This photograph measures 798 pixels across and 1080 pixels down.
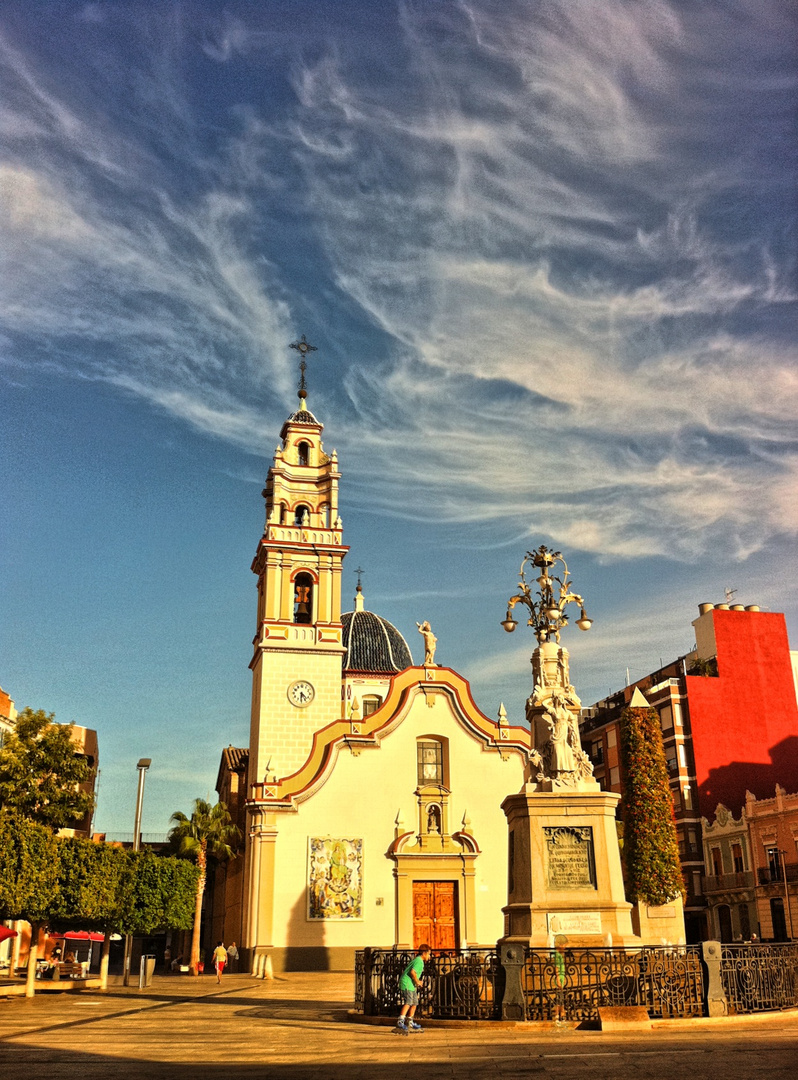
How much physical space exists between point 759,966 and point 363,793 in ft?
87.1

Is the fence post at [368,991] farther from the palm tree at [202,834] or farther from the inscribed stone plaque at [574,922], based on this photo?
the palm tree at [202,834]

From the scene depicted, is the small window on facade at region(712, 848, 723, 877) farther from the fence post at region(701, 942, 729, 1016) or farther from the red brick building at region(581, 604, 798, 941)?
the fence post at region(701, 942, 729, 1016)

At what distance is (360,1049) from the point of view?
12.5 meters

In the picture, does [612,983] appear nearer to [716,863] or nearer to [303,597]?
[303,597]

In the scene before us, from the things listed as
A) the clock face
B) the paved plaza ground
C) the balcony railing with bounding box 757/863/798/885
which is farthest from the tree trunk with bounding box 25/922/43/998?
the balcony railing with bounding box 757/863/798/885

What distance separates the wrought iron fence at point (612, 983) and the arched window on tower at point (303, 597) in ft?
106

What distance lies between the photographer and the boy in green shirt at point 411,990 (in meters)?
14.1

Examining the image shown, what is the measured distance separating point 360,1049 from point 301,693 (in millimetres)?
31544

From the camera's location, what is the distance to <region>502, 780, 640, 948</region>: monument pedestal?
15164 millimetres

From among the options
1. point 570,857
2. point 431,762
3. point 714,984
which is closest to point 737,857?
point 431,762

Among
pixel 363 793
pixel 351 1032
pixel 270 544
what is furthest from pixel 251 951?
pixel 351 1032

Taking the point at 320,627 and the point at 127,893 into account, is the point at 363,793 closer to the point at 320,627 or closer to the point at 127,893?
the point at 320,627

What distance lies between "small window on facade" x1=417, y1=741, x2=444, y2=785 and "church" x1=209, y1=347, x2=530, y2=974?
0.20 ft

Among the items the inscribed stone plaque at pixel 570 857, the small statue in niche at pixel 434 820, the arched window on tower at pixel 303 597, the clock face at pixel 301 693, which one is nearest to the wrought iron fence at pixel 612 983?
the inscribed stone plaque at pixel 570 857
